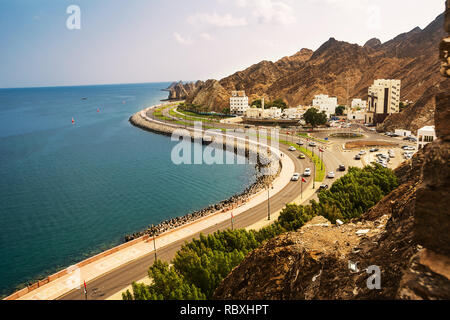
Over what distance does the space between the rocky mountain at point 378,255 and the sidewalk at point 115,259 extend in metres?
14.9

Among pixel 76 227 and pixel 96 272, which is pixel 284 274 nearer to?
pixel 96 272

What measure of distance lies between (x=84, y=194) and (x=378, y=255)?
156 ft

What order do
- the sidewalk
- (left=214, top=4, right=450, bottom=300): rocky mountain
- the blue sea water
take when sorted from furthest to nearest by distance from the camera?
the blue sea water → the sidewalk → (left=214, top=4, right=450, bottom=300): rocky mountain

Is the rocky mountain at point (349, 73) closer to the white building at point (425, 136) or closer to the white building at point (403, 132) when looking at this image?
the white building at point (403, 132)

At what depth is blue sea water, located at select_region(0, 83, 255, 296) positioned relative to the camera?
3375 centimetres

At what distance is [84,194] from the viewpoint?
49.0 meters

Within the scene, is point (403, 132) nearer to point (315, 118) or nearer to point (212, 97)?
point (315, 118)

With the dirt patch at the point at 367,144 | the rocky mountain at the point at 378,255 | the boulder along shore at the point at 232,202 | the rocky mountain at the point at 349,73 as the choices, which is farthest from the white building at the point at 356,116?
the rocky mountain at the point at 378,255

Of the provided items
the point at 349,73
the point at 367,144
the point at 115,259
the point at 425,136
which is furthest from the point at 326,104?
the point at 115,259

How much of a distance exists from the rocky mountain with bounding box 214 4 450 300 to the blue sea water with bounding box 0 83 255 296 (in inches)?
997

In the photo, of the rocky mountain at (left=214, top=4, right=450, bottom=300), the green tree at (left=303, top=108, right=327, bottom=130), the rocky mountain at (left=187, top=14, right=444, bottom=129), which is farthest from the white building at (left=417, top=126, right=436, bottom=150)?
the rocky mountain at (left=187, top=14, right=444, bottom=129)

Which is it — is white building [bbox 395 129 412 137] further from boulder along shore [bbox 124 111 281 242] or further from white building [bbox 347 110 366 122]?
boulder along shore [bbox 124 111 281 242]
